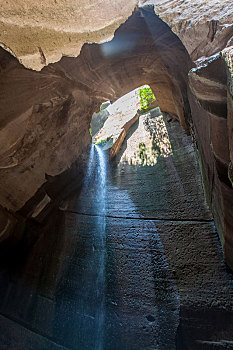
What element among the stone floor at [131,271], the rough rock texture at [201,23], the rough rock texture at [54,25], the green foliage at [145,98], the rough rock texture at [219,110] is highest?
the green foliage at [145,98]

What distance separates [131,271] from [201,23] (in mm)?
2926

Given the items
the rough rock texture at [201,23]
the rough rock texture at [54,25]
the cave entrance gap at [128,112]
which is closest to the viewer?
the rough rock texture at [201,23]

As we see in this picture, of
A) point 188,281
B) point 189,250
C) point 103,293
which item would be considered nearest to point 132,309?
point 103,293

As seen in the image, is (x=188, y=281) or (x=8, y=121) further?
(x=8, y=121)

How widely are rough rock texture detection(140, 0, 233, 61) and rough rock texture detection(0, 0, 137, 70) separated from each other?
0.48m

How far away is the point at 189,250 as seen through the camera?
246 cm

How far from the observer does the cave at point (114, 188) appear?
150cm

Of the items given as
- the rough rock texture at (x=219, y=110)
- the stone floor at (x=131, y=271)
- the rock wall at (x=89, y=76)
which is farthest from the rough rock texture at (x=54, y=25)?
the stone floor at (x=131, y=271)

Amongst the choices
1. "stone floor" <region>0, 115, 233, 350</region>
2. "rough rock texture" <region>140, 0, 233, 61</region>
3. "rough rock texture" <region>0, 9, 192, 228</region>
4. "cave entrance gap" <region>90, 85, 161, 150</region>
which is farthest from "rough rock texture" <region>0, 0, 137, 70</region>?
"cave entrance gap" <region>90, 85, 161, 150</region>

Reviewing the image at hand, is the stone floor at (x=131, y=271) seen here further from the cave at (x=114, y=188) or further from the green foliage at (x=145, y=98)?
the green foliage at (x=145, y=98)

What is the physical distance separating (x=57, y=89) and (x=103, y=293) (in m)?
3.20

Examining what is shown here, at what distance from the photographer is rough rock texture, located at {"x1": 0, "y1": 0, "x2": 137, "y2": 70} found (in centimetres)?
136

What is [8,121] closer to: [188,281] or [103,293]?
[103,293]

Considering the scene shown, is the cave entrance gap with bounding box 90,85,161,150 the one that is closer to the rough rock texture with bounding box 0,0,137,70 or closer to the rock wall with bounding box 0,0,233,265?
the rock wall with bounding box 0,0,233,265
